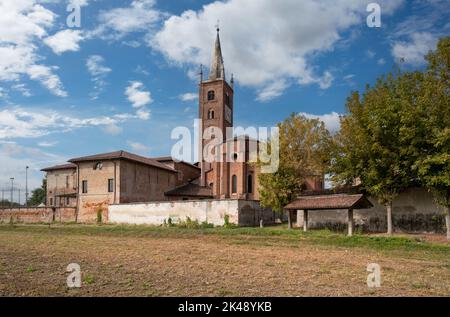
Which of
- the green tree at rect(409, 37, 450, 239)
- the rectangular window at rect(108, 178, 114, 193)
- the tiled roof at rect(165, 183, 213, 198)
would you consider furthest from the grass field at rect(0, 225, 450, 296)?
the tiled roof at rect(165, 183, 213, 198)

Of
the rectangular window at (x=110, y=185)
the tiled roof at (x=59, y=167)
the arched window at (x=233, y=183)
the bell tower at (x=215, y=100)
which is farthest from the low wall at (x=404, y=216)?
the tiled roof at (x=59, y=167)

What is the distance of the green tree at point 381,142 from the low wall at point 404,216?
110 cm

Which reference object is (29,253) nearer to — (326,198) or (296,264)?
(296,264)

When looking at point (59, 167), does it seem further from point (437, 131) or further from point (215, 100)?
point (437, 131)

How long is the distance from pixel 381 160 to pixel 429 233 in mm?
5564

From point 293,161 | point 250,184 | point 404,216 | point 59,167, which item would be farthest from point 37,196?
point 404,216

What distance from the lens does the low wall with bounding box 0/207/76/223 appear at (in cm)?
4022

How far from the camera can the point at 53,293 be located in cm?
802

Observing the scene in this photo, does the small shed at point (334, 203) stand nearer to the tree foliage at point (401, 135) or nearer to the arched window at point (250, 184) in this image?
the tree foliage at point (401, 135)

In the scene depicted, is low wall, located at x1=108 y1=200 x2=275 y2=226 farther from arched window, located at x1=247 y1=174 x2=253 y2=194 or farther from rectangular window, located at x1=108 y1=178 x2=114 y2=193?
arched window, located at x1=247 y1=174 x2=253 y2=194

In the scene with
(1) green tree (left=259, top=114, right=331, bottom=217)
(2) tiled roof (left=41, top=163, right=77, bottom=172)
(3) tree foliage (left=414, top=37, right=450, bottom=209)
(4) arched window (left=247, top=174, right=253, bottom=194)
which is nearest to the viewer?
(3) tree foliage (left=414, top=37, right=450, bottom=209)

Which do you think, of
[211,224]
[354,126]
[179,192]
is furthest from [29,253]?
[179,192]

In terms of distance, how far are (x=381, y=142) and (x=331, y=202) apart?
16.6 ft

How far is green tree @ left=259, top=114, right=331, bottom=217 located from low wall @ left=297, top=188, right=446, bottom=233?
3130mm
